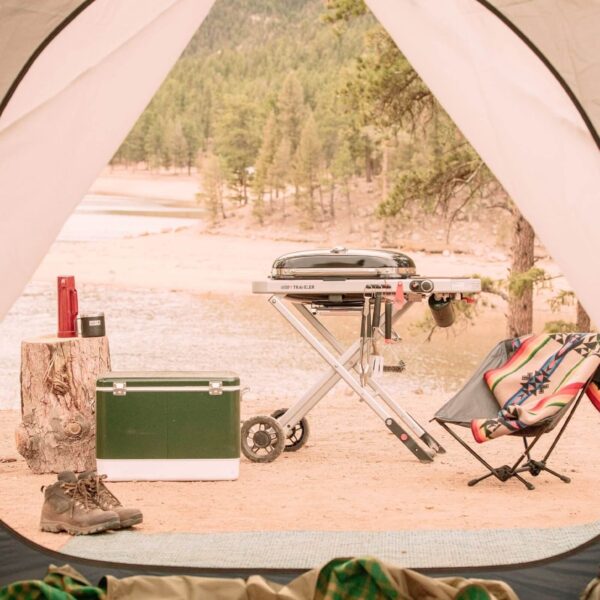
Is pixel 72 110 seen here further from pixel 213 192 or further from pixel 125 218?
pixel 125 218

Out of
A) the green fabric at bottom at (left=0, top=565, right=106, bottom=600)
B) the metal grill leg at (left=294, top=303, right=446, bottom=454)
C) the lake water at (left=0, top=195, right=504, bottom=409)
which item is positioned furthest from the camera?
the lake water at (left=0, top=195, right=504, bottom=409)

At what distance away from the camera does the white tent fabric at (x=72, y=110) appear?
3393 millimetres

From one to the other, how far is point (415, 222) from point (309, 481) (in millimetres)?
23199

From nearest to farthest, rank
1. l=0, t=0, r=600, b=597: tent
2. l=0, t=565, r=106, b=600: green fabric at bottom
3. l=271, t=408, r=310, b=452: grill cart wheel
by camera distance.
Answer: l=0, t=565, r=106, b=600: green fabric at bottom
l=0, t=0, r=600, b=597: tent
l=271, t=408, r=310, b=452: grill cart wheel

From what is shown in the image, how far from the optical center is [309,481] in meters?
4.91

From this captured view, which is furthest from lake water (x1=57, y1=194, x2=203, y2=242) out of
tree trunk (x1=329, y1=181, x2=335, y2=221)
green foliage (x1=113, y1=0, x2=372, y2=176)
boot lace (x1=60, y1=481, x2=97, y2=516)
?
boot lace (x1=60, y1=481, x2=97, y2=516)

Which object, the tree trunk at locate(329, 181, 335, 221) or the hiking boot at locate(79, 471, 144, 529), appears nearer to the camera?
the hiking boot at locate(79, 471, 144, 529)

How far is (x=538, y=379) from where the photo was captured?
15.2ft

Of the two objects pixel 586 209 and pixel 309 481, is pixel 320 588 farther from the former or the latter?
pixel 309 481

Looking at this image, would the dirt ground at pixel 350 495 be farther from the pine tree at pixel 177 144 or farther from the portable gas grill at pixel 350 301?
the pine tree at pixel 177 144

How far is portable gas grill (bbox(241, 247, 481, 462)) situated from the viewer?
16.2 ft

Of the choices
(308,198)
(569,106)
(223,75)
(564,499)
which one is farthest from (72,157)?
(223,75)

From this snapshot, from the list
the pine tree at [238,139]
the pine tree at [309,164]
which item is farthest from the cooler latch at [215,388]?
the pine tree at [238,139]

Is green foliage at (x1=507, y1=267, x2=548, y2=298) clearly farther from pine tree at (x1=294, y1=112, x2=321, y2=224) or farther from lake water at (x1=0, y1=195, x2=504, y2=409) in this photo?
pine tree at (x1=294, y1=112, x2=321, y2=224)
